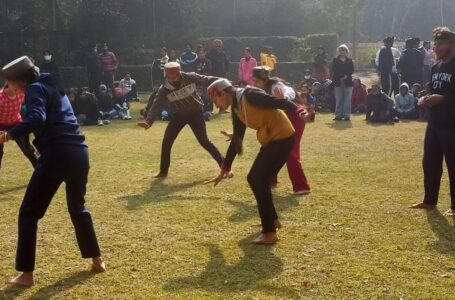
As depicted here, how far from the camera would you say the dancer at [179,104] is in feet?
31.2

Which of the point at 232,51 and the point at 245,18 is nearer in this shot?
→ the point at 232,51

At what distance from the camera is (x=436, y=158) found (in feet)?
24.7

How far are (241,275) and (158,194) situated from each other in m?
3.48

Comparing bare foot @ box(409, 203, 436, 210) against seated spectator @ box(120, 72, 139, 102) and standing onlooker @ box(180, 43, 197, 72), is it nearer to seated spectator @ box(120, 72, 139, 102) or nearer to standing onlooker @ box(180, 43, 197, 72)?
standing onlooker @ box(180, 43, 197, 72)

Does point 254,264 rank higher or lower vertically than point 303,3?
lower

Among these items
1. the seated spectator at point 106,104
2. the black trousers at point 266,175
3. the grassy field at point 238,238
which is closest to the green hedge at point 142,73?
the seated spectator at point 106,104

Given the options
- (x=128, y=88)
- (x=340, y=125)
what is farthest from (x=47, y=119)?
(x=128, y=88)

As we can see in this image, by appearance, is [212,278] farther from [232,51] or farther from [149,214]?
[232,51]

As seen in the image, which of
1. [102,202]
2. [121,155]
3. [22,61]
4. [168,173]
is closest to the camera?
[22,61]

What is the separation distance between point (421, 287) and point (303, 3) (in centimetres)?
3545

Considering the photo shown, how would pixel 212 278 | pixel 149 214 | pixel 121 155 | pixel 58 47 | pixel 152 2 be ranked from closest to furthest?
pixel 212 278, pixel 149 214, pixel 121 155, pixel 58 47, pixel 152 2

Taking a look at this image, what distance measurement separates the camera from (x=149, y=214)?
7801 millimetres

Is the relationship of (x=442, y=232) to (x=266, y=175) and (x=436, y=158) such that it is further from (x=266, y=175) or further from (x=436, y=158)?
(x=266, y=175)

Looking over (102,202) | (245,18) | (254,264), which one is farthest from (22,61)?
(245,18)
